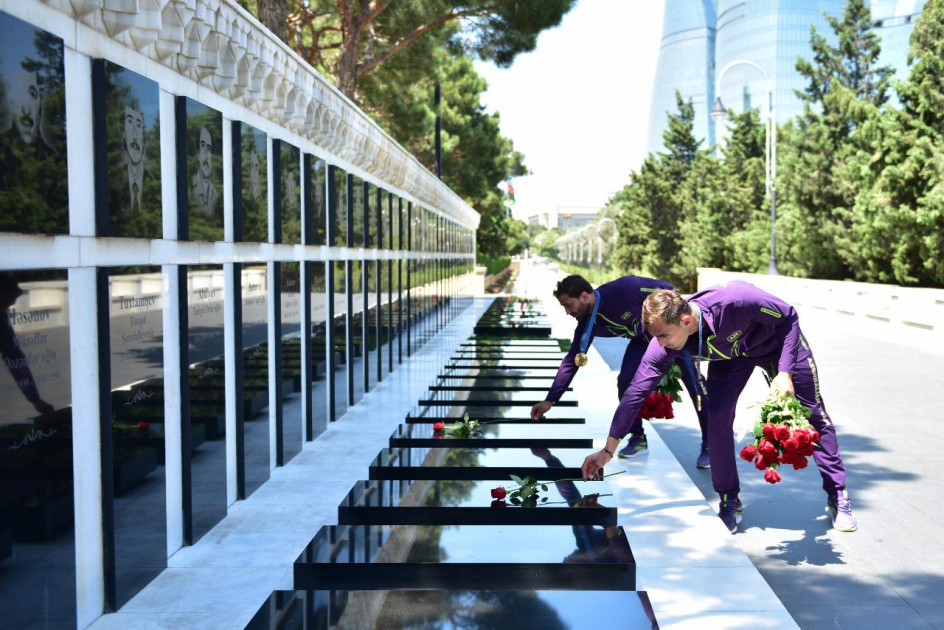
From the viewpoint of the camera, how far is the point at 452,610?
3643mm

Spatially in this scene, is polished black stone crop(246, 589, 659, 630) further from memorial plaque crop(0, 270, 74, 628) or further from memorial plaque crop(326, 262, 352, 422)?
memorial plaque crop(326, 262, 352, 422)

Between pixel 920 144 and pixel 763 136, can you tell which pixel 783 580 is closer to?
pixel 920 144

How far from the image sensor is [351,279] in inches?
406

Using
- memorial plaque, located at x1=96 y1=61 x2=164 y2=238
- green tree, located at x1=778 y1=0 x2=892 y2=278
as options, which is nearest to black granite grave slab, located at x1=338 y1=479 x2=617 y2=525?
memorial plaque, located at x1=96 y1=61 x2=164 y2=238

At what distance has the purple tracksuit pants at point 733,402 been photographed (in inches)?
226

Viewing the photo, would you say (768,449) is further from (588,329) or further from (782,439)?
(588,329)

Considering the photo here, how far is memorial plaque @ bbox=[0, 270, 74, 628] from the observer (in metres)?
3.40

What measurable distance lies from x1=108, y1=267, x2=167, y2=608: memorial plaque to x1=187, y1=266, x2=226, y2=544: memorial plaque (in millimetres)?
473

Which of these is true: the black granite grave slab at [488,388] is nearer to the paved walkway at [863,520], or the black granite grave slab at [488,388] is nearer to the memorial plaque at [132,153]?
the paved walkway at [863,520]

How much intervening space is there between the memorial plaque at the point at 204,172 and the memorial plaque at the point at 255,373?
0.61m

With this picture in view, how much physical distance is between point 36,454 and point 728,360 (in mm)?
3858

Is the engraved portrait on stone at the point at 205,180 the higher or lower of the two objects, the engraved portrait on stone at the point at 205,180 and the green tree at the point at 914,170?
the lower

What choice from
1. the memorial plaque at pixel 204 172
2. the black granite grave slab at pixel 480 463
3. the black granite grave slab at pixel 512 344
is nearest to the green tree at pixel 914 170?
the black granite grave slab at pixel 512 344

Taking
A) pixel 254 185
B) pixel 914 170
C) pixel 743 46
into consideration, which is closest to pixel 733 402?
pixel 254 185
